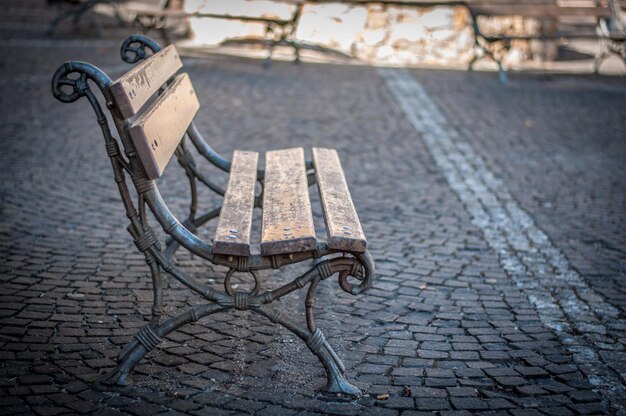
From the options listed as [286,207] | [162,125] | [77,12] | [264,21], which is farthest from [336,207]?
[77,12]

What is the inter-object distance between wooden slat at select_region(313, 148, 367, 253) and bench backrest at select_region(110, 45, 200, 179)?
2.26 feet

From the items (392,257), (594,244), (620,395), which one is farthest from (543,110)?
(620,395)

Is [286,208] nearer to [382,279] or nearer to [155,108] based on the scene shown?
[155,108]

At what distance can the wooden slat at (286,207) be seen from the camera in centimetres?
293

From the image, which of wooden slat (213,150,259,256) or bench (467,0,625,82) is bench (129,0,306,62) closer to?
bench (467,0,625,82)

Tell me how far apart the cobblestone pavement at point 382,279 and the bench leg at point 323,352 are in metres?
0.06

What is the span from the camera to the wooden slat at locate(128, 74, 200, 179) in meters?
2.92

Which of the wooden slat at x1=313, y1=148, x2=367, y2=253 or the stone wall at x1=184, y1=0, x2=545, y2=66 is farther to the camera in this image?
the stone wall at x1=184, y1=0, x2=545, y2=66

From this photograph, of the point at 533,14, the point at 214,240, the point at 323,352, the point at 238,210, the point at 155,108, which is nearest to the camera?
the point at 214,240

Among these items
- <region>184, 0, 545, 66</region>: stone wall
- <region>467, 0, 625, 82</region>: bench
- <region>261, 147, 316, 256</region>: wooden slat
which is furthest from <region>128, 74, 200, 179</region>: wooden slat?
<region>184, 0, 545, 66</region>: stone wall

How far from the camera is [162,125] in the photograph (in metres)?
3.31

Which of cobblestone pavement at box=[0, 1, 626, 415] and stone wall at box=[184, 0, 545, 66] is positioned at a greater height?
stone wall at box=[184, 0, 545, 66]

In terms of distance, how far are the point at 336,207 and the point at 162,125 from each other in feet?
2.63

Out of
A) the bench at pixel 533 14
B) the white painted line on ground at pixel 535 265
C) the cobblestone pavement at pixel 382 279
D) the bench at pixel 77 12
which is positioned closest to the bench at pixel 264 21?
the bench at pixel 77 12
